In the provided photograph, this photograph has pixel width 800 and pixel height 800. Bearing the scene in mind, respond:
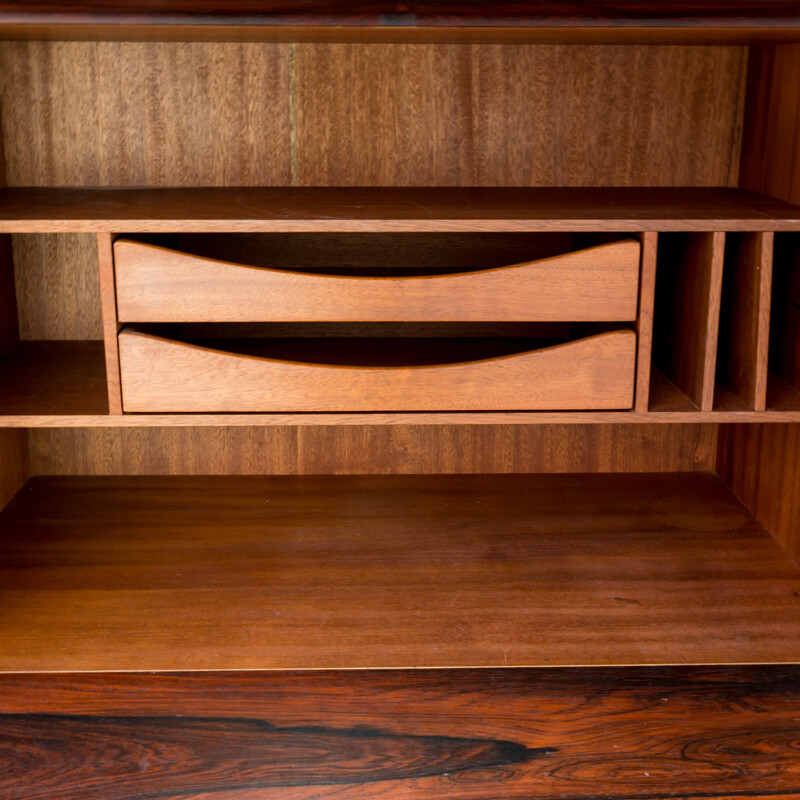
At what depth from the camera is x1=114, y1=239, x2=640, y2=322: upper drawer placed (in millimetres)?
1250

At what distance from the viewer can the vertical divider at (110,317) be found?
4.01 feet

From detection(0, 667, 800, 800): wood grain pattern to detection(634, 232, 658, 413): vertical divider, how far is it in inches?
13.7

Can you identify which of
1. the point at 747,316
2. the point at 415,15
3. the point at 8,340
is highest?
the point at 415,15

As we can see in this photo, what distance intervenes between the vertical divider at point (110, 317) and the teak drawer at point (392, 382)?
12mm

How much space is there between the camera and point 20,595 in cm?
134

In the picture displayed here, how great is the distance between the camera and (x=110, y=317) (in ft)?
4.10

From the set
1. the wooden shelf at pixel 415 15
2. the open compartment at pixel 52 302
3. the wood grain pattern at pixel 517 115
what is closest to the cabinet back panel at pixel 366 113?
the wood grain pattern at pixel 517 115

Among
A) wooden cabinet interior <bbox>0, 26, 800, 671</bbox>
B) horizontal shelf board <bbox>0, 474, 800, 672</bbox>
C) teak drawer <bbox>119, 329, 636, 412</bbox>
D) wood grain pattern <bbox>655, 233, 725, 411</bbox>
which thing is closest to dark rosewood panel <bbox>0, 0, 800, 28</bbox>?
wooden cabinet interior <bbox>0, 26, 800, 671</bbox>

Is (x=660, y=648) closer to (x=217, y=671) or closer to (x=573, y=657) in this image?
(x=573, y=657)

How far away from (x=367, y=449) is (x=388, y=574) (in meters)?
0.36

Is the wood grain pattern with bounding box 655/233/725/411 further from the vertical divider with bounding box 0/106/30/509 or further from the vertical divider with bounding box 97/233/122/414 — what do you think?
the vertical divider with bounding box 0/106/30/509

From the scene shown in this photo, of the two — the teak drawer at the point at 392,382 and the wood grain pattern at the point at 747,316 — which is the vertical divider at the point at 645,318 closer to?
the teak drawer at the point at 392,382

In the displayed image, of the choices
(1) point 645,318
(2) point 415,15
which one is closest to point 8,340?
(2) point 415,15

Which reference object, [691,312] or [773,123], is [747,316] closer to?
[691,312]
